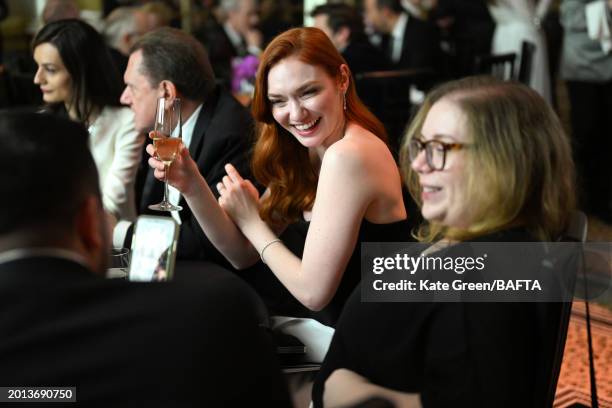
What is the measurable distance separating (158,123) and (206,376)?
132cm

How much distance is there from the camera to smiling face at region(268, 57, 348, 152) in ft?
6.97

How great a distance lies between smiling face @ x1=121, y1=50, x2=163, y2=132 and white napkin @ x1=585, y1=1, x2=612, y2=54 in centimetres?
287

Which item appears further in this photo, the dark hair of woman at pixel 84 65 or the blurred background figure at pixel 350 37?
the blurred background figure at pixel 350 37

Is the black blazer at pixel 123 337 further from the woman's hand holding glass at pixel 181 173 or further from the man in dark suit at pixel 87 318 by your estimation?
the woman's hand holding glass at pixel 181 173

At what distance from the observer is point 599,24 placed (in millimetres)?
4672

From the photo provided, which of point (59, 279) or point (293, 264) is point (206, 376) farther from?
point (293, 264)

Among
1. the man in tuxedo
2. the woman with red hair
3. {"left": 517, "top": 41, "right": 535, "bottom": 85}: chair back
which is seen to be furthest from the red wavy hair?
the man in tuxedo

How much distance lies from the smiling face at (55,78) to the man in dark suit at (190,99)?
0.40 meters

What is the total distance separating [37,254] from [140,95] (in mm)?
1934

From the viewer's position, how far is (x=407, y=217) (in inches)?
84.9

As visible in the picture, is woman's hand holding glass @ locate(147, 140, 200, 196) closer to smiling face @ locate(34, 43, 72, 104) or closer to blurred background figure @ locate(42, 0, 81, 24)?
smiling face @ locate(34, 43, 72, 104)

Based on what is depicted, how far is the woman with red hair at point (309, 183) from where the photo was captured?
1914 mm

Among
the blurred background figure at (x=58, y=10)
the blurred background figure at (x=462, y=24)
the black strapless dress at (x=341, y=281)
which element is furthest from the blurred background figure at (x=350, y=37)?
the black strapless dress at (x=341, y=281)

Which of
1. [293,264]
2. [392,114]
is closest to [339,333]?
[293,264]
